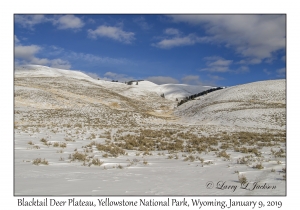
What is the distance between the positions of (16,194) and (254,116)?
42947 millimetres

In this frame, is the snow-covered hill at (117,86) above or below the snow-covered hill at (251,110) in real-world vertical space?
above

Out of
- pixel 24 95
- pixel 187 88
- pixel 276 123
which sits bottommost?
pixel 276 123

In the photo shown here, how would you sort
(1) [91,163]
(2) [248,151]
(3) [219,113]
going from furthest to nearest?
1. (3) [219,113]
2. (2) [248,151]
3. (1) [91,163]

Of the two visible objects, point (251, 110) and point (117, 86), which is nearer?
point (251, 110)

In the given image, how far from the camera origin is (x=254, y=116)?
41.1m

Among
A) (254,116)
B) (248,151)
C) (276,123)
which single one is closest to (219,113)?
(254,116)

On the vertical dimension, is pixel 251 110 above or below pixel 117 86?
below

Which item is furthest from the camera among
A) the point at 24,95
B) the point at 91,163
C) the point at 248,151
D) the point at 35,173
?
the point at 24,95

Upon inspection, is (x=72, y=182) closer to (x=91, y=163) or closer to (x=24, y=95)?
(x=91, y=163)

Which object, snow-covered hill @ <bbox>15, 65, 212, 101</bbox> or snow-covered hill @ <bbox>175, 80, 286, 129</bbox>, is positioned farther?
snow-covered hill @ <bbox>15, 65, 212, 101</bbox>

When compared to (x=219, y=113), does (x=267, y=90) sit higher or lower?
higher

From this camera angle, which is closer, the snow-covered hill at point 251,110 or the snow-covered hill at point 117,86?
the snow-covered hill at point 251,110

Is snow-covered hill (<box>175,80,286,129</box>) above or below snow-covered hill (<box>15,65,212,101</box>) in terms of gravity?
below

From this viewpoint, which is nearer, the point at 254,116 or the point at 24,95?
the point at 254,116
